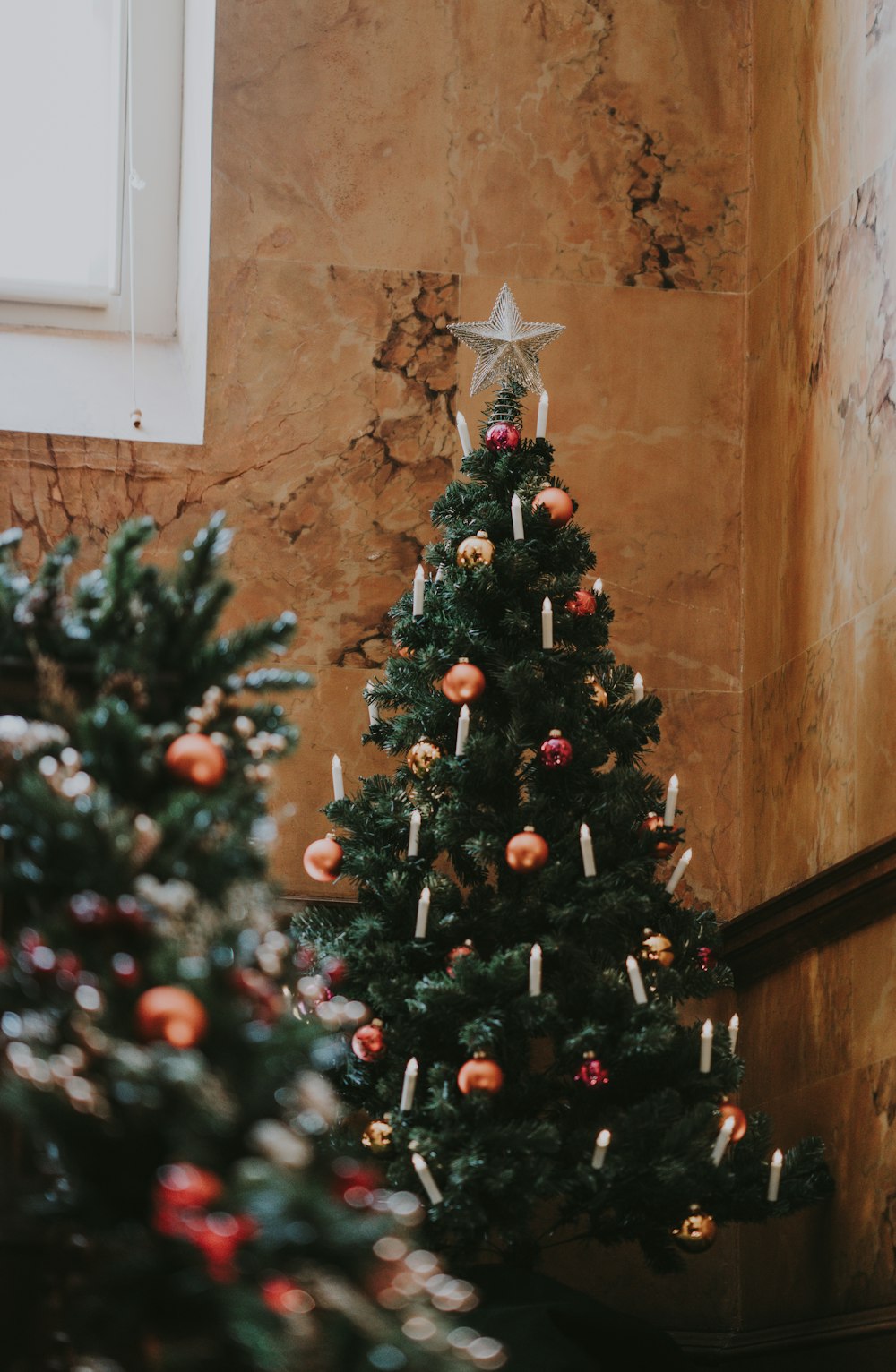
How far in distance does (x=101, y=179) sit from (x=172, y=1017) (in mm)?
3338

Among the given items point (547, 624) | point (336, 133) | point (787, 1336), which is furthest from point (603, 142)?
point (787, 1336)

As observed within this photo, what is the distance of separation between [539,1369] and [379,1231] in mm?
1121

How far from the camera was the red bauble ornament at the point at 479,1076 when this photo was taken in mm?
2508

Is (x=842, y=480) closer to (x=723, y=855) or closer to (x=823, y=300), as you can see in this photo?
(x=823, y=300)

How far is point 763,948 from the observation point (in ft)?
11.4

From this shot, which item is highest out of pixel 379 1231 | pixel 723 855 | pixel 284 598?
pixel 284 598

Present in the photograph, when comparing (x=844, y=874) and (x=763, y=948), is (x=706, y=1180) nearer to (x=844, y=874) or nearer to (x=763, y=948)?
(x=844, y=874)

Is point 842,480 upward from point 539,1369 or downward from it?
upward

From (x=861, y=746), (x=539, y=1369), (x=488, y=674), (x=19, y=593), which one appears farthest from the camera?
(x=861, y=746)

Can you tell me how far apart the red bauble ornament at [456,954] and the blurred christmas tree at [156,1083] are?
3.26 ft

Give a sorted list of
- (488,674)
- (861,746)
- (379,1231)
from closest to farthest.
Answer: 1. (379,1231)
2. (488,674)
3. (861,746)

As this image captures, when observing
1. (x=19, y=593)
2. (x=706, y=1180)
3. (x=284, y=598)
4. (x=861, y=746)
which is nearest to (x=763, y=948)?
(x=861, y=746)

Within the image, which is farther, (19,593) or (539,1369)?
(539,1369)

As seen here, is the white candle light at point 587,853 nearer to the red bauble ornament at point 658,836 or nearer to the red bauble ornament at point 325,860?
the red bauble ornament at point 658,836
